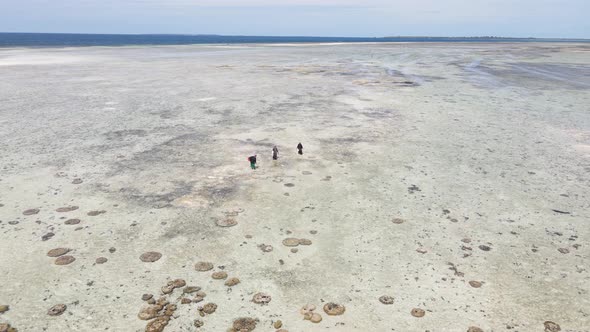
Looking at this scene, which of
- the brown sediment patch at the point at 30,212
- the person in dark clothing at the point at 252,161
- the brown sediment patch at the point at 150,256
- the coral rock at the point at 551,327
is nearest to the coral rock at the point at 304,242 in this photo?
Result: the brown sediment patch at the point at 150,256

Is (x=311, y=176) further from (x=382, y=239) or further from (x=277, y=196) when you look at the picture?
(x=382, y=239)

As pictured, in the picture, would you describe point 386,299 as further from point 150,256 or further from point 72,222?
point 72,222

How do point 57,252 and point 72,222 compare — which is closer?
point 57,252

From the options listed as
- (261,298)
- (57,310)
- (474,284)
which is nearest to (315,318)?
(261,298)

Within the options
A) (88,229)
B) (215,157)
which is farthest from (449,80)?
(88,229)

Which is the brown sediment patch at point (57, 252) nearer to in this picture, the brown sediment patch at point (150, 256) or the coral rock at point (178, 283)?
the brown sediment patch at point (150, 256)
